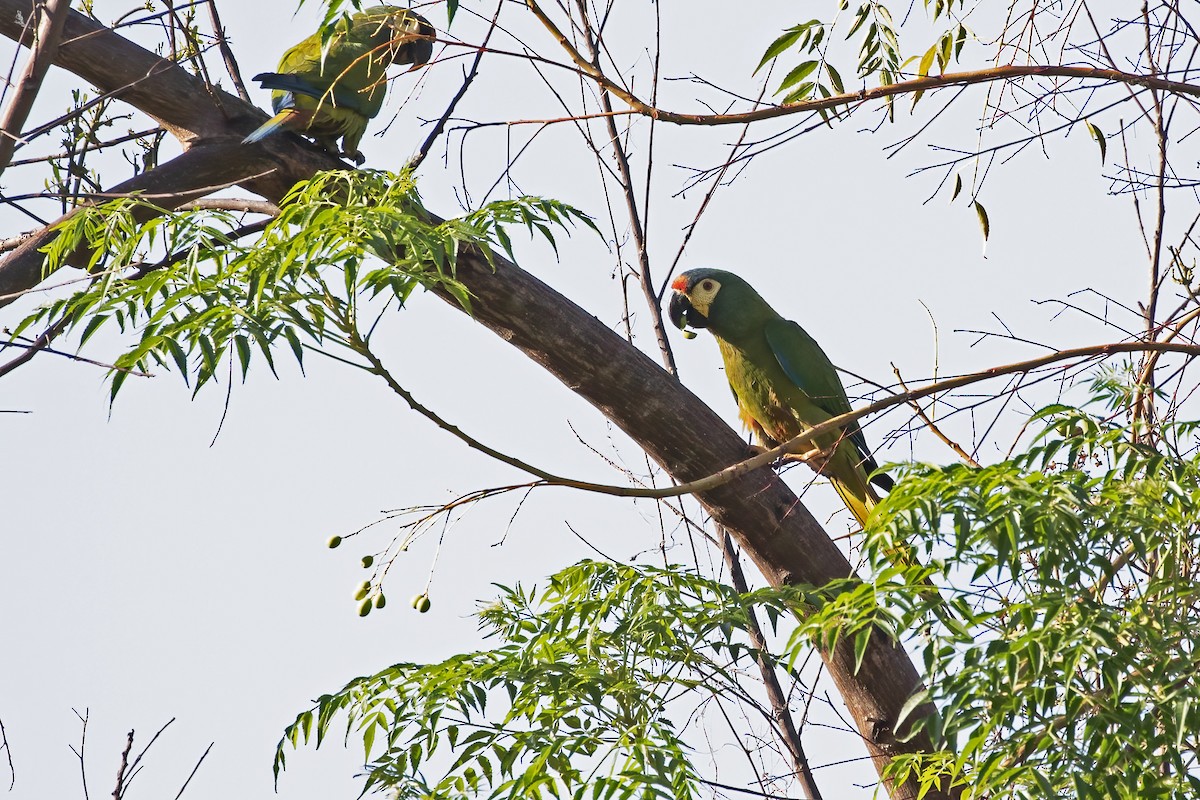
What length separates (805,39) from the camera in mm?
2180

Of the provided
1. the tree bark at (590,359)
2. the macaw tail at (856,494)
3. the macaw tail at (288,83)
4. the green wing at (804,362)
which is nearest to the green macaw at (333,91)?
the macaw tail at (288,83)

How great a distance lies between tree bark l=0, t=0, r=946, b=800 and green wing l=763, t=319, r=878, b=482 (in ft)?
4.30

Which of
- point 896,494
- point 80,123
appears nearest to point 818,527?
point 896,494

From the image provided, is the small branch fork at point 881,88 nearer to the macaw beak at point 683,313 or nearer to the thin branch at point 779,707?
the thin branch at point 779,707

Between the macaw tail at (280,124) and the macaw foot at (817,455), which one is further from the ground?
the macaw tail at (280,124)

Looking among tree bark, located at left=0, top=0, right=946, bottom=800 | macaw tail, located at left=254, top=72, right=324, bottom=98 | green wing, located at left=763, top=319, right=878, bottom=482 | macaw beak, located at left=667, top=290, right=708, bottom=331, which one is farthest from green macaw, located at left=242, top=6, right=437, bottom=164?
green wing, located at left=763, top=319, right=878, bottom=482

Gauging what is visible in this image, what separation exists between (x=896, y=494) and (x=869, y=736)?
1311 millimetres

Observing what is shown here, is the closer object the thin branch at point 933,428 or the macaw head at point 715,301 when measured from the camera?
the thin branch at point 933,428

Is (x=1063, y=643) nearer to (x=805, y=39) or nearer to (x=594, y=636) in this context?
(x=594, y=636)

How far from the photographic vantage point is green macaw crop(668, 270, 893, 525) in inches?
156

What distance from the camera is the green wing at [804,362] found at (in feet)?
12.9

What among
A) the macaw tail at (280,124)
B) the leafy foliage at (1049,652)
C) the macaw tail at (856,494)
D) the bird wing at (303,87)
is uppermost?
the bird wing at (303,87)

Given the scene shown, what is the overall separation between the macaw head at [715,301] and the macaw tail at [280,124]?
1602 mm

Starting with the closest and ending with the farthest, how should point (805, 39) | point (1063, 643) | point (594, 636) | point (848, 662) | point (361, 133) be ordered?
1. point (1063, 643)
2. point (594, 636)
3. point (805, 39)
4. point (848, 662)
5. point (361, 133)
